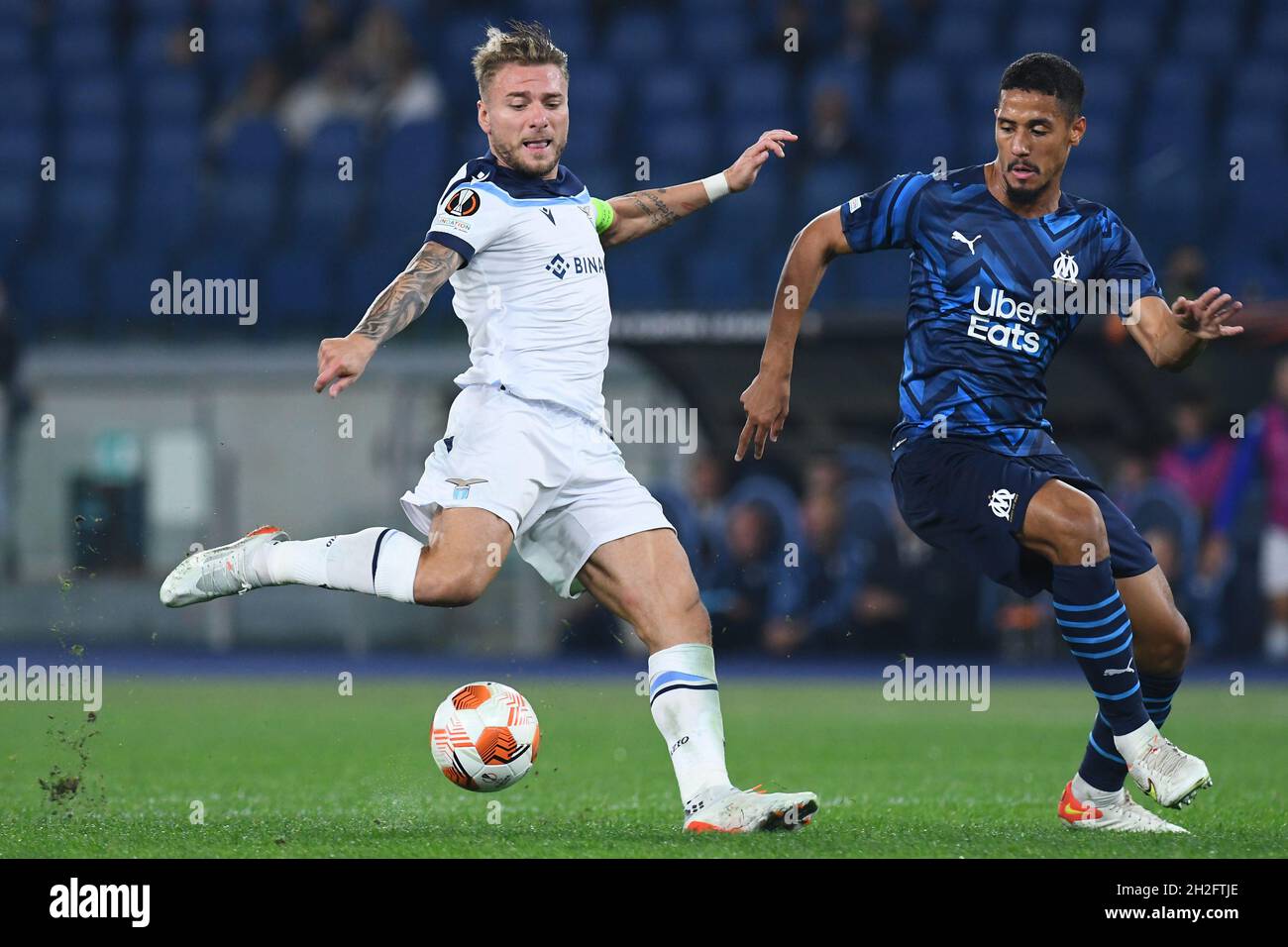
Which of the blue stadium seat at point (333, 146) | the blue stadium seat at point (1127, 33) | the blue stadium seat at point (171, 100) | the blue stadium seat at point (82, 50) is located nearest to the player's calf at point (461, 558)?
the blue stadium seat at point (333, 146)

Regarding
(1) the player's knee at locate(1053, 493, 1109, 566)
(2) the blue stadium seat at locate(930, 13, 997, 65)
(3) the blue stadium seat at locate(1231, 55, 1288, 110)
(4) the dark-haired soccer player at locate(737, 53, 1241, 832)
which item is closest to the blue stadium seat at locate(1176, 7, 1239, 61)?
(3) the blue stadium seat at locate(1231, 55, 1288, 110)

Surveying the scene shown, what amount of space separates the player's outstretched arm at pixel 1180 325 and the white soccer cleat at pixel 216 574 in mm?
2751

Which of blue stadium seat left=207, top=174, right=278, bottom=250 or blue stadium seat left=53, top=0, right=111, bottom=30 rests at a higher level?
blue stadium seat left=53, top=0, right=111, bottom=30

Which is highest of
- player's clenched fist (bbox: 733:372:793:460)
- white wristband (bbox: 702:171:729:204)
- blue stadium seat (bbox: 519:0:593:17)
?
blue stadium seat (bbox: 519:0:593:17)

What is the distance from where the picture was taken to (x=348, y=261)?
15.4 meters

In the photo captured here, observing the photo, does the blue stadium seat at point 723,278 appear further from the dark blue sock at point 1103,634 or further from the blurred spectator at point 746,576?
the dark blue sock at point 1103,634

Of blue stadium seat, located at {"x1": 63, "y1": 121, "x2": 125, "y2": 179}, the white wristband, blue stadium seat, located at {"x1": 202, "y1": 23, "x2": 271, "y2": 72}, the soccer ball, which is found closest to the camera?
the soccer ball

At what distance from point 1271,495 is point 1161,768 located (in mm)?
8240

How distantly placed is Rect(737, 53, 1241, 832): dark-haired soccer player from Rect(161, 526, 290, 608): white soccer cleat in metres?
1.55

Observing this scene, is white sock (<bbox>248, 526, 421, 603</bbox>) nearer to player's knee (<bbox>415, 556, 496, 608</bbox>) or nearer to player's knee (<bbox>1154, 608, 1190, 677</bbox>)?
player's knee (<bbox>415, 556, 496, 608</bbox>)

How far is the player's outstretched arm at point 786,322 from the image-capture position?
6.18m

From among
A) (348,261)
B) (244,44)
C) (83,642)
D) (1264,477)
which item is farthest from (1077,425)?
(244,44)

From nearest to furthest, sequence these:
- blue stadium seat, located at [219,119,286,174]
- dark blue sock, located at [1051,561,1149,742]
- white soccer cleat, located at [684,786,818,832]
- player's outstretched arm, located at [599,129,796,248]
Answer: white soccer cleat, located at [684,786,818,832], dark blue sock, located at [1051,561,1149,742], player's outstretched arm, located at [599,129,796,248], blue stadium seat, located at [219,119,286,174]

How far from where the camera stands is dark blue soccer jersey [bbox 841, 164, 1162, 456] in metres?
5.98
